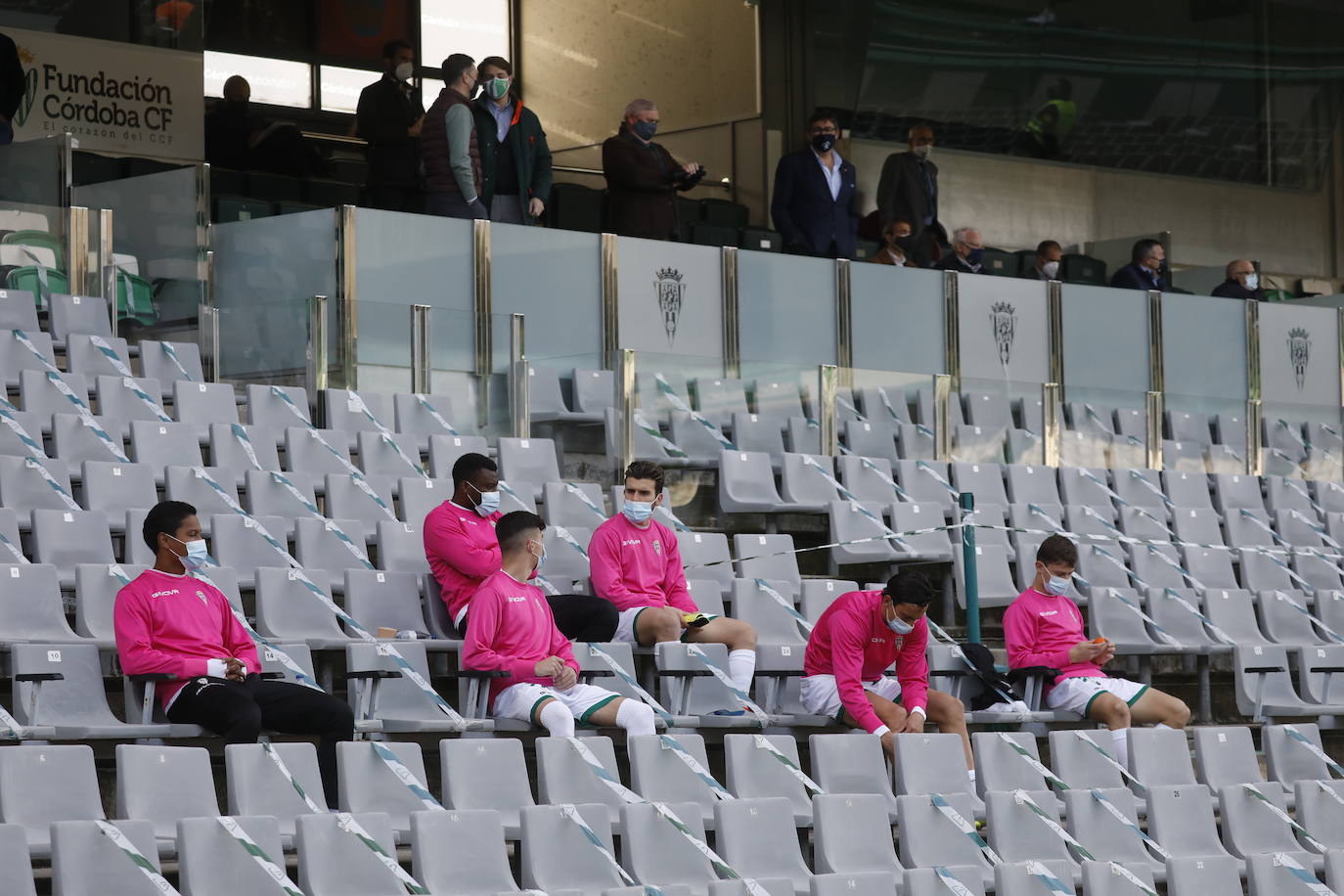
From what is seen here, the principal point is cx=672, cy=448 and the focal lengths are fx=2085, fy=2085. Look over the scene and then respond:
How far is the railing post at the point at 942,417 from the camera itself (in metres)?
10.8

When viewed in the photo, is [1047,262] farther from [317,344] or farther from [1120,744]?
[1120,744]

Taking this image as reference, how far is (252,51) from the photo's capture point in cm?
1591

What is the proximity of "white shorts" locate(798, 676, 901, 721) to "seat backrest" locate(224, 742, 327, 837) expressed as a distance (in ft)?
7.42

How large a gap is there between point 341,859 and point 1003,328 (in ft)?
25.8

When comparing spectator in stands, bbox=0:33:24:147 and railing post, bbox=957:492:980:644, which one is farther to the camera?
spectator in stands, bbox=0:33:24:147

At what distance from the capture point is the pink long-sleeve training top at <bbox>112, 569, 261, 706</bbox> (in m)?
6.14

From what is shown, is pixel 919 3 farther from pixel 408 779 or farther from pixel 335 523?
pixel 408 779

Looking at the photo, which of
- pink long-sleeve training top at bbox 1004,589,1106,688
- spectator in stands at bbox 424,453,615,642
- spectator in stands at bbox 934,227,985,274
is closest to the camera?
spectator in stands at bbox 424,453,615,642

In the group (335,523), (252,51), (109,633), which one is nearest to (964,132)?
(252,51)

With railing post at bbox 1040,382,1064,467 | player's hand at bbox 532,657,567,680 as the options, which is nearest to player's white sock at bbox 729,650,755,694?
player's hand at bbox 532,657,567,680

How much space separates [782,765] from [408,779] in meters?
1.31

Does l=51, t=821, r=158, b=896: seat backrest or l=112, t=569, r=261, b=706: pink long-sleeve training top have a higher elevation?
l=112, t=569, r=261, b=706: pink long-sleeve training top

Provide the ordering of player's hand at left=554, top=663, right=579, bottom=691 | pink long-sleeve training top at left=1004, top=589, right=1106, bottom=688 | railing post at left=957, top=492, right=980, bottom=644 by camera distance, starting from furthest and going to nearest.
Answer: railing post at left=957, top=492, right=980, bottom=644
pink long-sleeve training top at left=1004, top=589, right=1106, bottom=688
player's hand at left=554, top=663, right=579, bottom=691

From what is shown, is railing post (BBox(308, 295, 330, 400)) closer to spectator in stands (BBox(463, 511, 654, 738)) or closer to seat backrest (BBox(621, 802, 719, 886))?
spectator in stands (BBox(463, 511, 654, 738))
